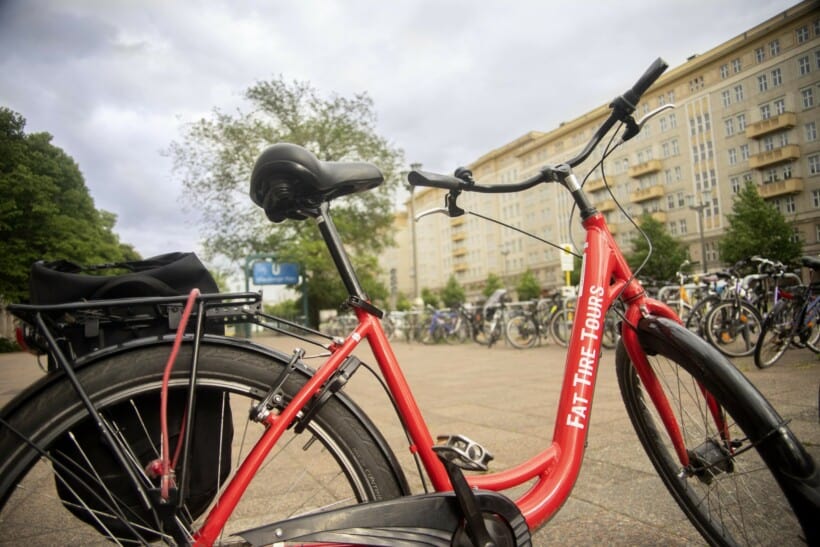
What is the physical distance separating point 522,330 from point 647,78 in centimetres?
957

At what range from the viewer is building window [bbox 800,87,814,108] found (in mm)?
2752

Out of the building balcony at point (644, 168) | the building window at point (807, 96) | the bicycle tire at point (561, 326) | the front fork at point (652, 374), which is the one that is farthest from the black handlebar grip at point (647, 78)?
the bicycle tire at point (561, 326)

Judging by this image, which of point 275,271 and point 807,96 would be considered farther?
point 275,271

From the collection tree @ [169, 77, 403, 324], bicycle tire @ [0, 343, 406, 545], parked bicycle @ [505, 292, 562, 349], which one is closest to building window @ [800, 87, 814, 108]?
bicycle tire @ [0, 343, 406, 545]

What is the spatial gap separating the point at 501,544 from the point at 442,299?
6093 centimetres

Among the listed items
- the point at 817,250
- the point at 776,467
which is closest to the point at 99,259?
the point at 776,467

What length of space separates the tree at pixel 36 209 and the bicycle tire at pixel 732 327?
→ 20.4ft

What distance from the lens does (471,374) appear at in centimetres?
653

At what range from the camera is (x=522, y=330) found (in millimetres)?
10664

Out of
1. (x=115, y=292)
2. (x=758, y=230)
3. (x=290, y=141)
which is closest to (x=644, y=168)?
(x=758, y=230)

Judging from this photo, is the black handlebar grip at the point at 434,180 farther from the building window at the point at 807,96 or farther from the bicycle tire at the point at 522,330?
the bicycle tire at the point at 522,330

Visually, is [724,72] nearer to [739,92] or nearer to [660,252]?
[739,92]

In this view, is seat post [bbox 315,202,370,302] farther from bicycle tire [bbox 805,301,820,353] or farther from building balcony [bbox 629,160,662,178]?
bicycle tire [bbox 805,301,820,353]

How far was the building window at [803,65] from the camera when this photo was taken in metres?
2.64
